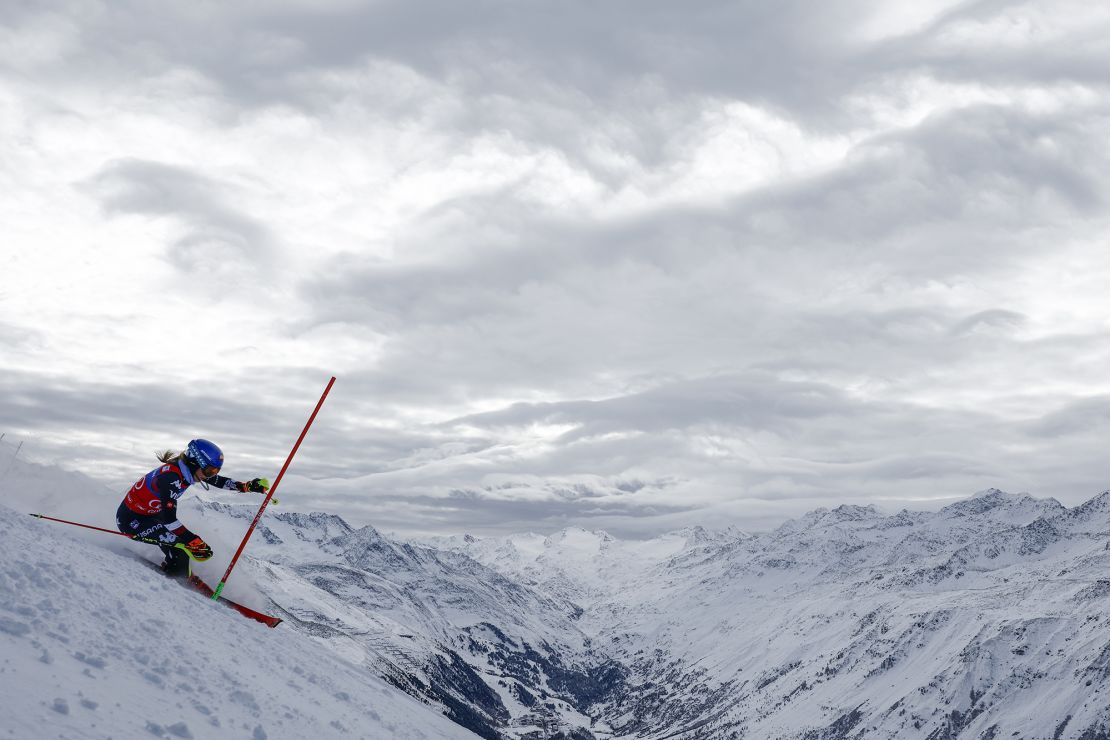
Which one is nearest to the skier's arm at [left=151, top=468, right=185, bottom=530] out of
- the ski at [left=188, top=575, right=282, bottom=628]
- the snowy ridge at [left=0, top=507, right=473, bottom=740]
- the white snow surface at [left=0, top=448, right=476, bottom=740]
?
the white snow surface at [left=0, top=448, right=476, bottom=740]

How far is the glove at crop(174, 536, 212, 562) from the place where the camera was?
68.3 ft

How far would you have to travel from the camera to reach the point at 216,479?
71.8 ft

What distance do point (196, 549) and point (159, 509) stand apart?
1.60m

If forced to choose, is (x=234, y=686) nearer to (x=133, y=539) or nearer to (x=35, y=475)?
(x=133, y=539)

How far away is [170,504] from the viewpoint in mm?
20656

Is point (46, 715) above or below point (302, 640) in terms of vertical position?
above

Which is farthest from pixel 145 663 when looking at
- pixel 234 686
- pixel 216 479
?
pixel 216 479

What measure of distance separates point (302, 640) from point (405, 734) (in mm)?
5993

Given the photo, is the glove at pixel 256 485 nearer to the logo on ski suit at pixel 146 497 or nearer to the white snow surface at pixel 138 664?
the logo on ski suit at pixel 146 497

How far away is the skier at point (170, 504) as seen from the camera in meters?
20.4

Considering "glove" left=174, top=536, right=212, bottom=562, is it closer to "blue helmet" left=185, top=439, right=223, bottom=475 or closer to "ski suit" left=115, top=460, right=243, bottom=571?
"ski suit" left=115, top=460, right=243, bottom=571

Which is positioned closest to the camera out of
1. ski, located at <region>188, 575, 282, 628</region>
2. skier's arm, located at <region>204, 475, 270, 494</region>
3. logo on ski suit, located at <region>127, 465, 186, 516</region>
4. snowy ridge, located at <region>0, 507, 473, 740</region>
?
snowy ridge, located at <region>0, 507, 473, 740</region>

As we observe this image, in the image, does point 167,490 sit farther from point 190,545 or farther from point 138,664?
point 138,664

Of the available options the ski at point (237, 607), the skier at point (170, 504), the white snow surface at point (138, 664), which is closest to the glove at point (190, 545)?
the skier at point (170, 504)
